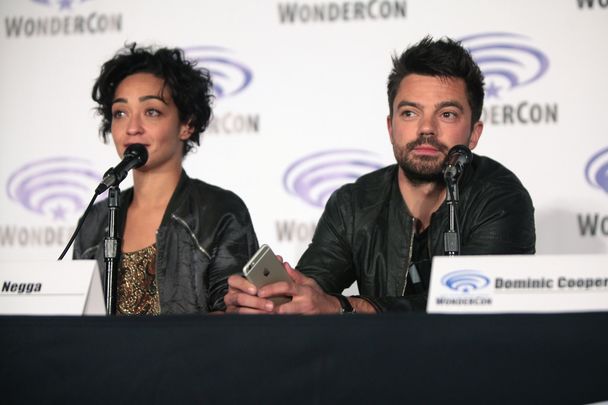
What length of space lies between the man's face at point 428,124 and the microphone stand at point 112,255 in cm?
104

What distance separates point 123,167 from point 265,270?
2.19 feet

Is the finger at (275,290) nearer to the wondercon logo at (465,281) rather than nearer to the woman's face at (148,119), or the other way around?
the wondercon logo at (465,281)

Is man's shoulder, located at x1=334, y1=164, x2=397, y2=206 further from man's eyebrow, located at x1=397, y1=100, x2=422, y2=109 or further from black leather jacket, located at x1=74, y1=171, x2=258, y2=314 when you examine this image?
black leather jacket, located at x1=74, y1=171, x2=258, y2=314

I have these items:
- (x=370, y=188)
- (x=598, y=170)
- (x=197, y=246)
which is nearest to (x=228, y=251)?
(x=197, y=246)

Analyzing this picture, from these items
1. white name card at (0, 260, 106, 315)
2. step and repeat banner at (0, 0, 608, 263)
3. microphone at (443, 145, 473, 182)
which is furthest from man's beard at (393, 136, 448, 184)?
white name card at (0, 260, 106, 315)

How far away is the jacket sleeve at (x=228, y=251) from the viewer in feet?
10.2

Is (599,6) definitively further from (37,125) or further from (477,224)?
(37,125)

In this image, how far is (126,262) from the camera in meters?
3.18

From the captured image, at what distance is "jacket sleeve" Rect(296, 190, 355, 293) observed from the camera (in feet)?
10.2

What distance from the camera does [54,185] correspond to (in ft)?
13.7

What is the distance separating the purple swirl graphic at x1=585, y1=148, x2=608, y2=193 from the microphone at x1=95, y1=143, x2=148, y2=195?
6.27 ft

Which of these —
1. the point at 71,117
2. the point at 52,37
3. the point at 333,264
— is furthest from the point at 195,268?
the point at 52,37

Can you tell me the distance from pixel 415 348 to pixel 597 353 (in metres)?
0.33

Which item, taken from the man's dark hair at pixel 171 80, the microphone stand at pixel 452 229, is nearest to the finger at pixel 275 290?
the microphone stand at pixel 452 229
